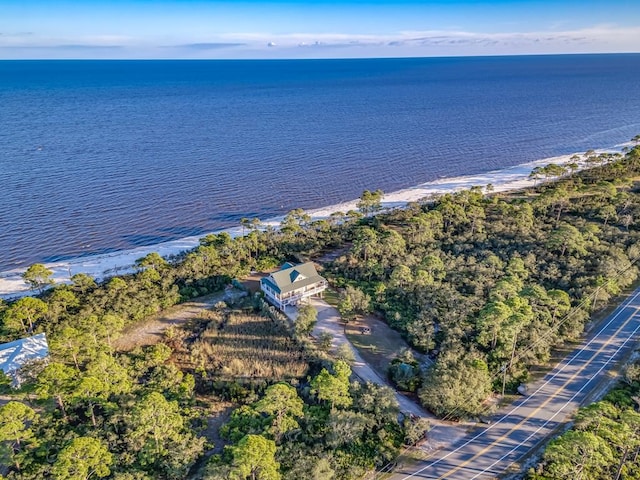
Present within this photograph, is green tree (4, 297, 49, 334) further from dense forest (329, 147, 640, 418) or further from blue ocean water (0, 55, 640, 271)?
dense forest (329, 147, 640, 418)

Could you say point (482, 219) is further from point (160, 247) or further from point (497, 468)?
point (160, 247)

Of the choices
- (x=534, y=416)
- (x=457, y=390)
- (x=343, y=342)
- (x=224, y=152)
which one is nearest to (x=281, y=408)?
(x=343, y=342)

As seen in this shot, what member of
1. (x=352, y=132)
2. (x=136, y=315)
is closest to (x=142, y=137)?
(x=352, y=132)

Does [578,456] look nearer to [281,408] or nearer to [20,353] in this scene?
[281,408]

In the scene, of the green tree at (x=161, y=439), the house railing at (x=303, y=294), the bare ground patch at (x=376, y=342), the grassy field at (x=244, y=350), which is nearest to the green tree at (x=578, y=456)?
the bare ground patch at (x=376, y=342)

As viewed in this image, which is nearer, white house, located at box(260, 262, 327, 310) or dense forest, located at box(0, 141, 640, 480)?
dense forest, located at box(0, 141, 640, 480)

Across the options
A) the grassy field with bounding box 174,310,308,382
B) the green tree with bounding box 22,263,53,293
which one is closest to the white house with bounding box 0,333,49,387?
the green tree with bounding box 22,263,53,293
